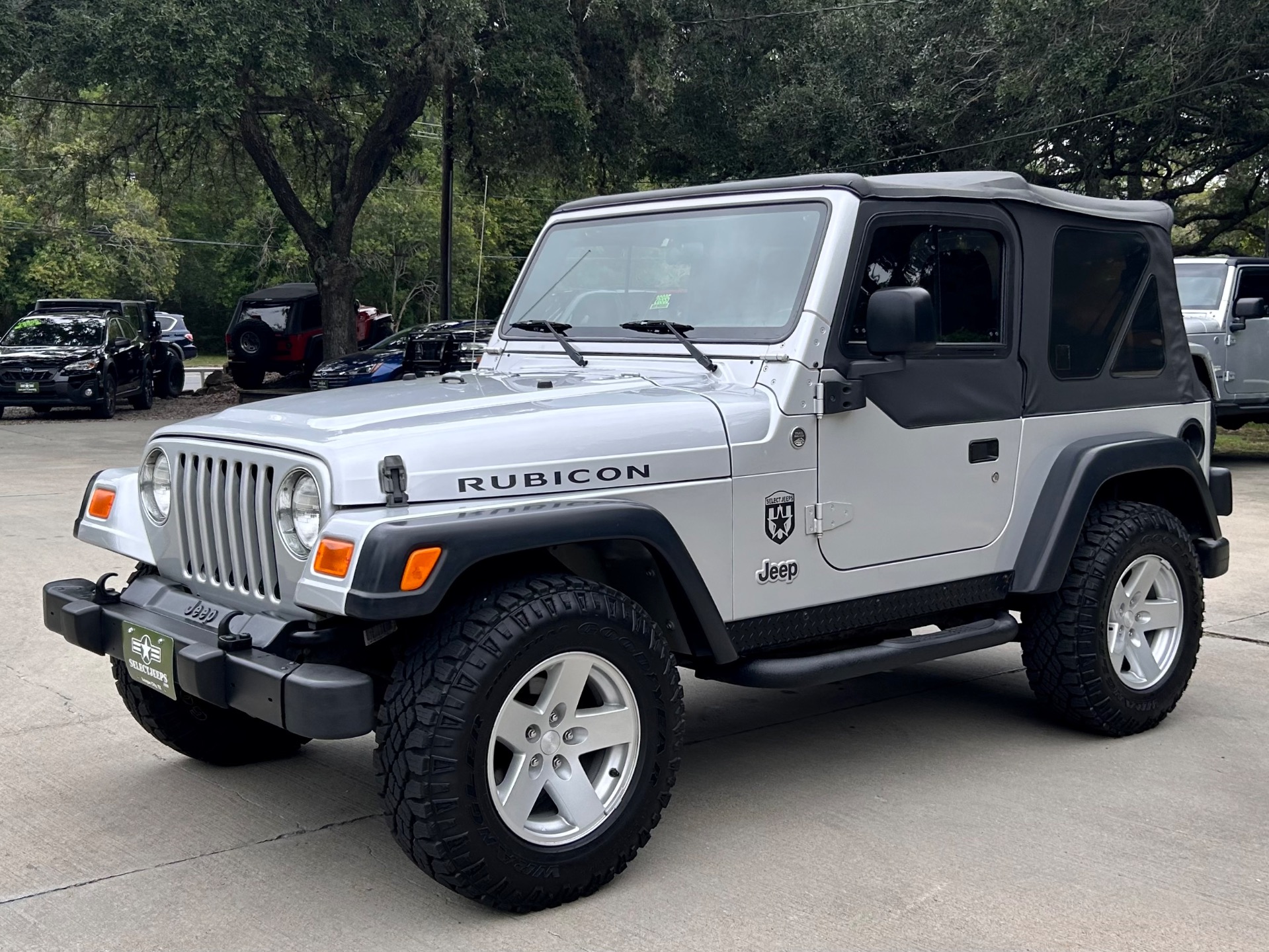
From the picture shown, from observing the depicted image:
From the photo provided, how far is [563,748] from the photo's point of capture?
3.78m

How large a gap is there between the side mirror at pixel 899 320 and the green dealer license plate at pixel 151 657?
231 centimetres

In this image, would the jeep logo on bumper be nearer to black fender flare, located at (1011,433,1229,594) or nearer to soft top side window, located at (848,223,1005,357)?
soft top side window, located at (848,223,1005,357)

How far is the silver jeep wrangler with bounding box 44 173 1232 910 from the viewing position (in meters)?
3.56

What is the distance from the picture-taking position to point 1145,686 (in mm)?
5312

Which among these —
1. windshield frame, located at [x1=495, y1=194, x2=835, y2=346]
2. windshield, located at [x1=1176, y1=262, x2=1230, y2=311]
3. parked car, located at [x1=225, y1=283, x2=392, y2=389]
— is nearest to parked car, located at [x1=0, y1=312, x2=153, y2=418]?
parked car, located at [x1=225, y1=283, x2=392, y2=389]

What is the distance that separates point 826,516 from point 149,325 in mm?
22159

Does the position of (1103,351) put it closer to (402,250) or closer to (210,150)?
(210,150)

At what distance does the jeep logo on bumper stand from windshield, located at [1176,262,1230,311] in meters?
12.8

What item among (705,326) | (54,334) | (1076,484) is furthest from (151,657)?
(54,334)

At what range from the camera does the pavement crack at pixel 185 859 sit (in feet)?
12.6

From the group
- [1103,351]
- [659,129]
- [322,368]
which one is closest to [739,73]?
[659,129]

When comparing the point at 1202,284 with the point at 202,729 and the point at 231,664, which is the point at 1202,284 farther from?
the point at 231,664

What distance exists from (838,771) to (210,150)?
21796 millimetres

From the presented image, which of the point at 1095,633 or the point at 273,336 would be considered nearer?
the point at 1095,633
